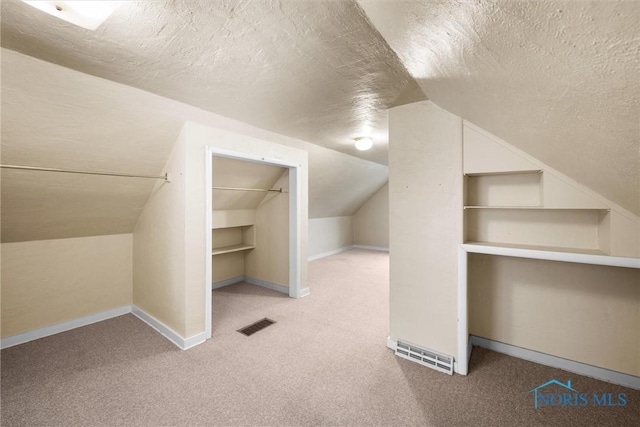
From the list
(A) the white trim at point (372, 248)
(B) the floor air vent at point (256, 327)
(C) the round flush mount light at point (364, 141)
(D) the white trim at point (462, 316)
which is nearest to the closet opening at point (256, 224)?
(B) the floor air vent at point (256, 327)

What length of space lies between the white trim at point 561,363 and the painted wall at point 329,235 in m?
4.05

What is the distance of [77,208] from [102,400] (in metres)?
1.76

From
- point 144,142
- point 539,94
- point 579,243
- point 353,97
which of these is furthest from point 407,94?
point 144,142

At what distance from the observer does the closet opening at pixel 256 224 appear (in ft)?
11.6

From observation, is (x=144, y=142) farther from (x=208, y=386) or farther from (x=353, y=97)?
(x=208, y=386)

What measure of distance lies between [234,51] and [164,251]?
2.03 metres

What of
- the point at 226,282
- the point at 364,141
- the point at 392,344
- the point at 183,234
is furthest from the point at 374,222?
the point at 183,234

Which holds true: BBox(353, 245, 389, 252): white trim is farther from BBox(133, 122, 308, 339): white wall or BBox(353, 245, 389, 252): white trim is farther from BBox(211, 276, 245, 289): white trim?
BBox(133, 122, 308, 339): white wall

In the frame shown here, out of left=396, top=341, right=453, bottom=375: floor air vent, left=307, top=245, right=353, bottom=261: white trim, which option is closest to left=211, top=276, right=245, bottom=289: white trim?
left=307, top=245, right=353, bottom=261: white trim

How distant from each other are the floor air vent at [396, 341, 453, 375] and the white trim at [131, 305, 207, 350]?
1.82 meters

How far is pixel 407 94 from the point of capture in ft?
6.70

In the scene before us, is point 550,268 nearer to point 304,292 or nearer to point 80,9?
point 304,292

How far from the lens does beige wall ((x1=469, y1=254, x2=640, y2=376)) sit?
184 centimetres

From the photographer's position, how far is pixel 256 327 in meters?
2.77
